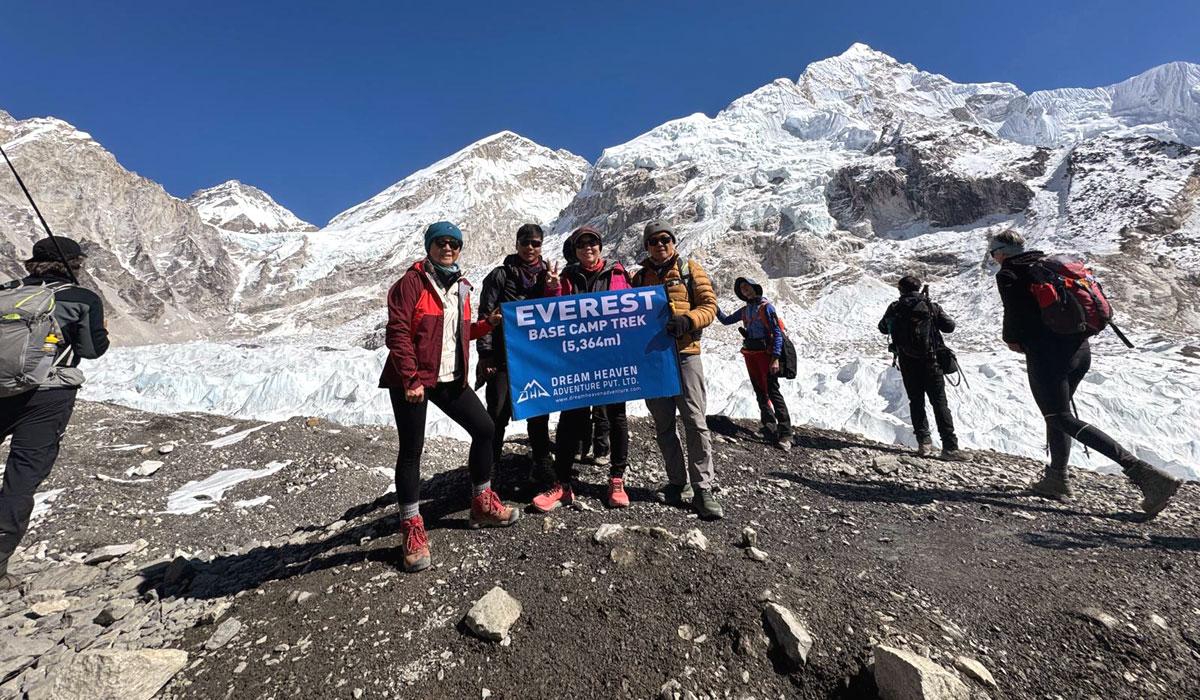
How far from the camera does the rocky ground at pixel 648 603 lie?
82.1 inches

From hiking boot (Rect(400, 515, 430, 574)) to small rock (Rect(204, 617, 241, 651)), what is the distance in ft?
2.82

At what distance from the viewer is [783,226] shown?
47.5m

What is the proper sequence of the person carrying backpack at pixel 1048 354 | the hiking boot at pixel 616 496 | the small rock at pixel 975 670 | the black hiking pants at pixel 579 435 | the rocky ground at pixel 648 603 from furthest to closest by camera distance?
1. the person carrying backpack at pixel 1048 354
2. the black hiking pants at pixel 579 435
3. the hiking boot at pixel 616 496
4. the rocky ground at pixel 648 603
5. the small rock at pixel 975 670

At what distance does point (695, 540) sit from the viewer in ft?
9.89

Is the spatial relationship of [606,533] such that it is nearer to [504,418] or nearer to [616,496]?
[616,496]

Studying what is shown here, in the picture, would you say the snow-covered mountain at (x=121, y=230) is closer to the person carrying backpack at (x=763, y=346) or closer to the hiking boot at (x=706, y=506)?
the person carrying backpack at (x=763, y=346)

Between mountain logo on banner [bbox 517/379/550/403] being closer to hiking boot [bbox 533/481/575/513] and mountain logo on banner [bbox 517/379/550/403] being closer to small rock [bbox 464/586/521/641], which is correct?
hiking boot [bbox 533/481/575/513]

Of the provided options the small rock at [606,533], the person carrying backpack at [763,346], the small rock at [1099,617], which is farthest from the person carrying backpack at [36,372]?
the person carrying backpack at [763,346]

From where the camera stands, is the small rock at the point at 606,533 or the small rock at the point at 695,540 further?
the small rock at the point at 606,533

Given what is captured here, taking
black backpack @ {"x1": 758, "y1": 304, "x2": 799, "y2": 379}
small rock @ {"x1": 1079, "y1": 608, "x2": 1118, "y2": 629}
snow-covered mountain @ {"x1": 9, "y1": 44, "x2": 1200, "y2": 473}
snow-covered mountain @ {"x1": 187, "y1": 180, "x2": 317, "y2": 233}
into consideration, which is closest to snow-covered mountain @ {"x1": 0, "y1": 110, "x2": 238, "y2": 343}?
snow-covered mountain @ {"x1": 9, "y1": 44, "x2": 1200, "y2": 473}

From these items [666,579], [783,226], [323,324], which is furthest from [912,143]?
[323,324]

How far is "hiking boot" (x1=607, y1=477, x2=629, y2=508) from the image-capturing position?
376 centimetres

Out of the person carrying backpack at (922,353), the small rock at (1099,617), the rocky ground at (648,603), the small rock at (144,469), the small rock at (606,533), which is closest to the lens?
the rocky ground at (648,603)

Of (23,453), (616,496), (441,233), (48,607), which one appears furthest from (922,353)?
(23,453)
